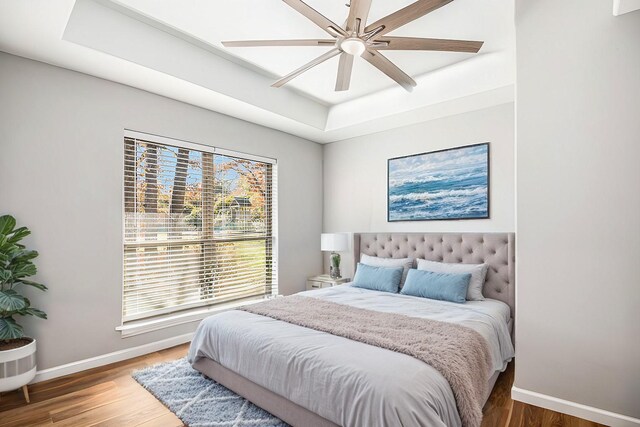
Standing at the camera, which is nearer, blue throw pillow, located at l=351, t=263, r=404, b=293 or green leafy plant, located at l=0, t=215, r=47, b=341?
green leafy plant, located at l=0, t=215, r=47, b=341

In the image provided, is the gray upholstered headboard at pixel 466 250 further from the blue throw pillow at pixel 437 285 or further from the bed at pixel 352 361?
the blue throw pillow at pixel 437 285

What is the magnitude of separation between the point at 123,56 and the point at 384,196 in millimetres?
3252

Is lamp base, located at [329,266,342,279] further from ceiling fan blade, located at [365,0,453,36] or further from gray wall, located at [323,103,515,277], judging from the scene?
ceiling fan blade, located at [365,0,453,36]

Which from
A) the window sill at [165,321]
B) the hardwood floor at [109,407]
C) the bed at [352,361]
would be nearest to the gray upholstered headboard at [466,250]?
the bed at [352,361]

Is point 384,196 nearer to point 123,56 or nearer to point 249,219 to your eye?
point 249,219

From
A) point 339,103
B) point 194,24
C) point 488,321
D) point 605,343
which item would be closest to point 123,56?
point 194,24

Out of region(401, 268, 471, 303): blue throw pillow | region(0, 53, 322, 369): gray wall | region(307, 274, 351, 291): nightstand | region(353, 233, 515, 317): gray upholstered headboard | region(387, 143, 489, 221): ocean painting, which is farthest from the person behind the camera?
region(307, 274, 351, 291): nightstand

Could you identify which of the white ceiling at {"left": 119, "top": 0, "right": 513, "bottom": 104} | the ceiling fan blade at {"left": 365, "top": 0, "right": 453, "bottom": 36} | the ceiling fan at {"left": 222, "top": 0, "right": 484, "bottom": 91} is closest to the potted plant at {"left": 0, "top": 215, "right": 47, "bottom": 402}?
the white ceiling at {"left": 119, "top": 0, "right": 513, "bottom": 104}

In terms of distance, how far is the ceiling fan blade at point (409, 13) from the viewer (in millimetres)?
1831

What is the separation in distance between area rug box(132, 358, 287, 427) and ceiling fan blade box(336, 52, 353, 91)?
2461 mm

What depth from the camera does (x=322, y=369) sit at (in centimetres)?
189

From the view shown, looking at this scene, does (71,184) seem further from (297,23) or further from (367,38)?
(367,38)

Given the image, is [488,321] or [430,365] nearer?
[430,365]

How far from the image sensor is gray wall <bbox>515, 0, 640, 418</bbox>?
209 centimetres
